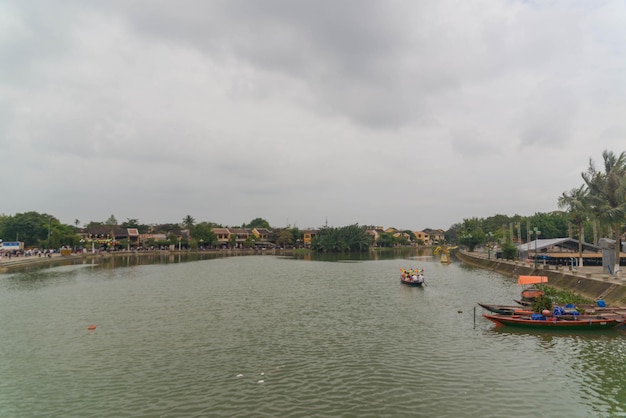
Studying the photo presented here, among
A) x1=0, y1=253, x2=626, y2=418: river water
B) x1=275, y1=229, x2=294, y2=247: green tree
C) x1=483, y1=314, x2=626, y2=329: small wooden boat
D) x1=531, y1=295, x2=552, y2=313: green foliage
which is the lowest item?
x1=0, y1=253, x2=626, y2=418: river water

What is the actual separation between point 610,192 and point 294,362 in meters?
45.4

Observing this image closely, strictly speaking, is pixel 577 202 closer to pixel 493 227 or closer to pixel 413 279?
pixel 413 279

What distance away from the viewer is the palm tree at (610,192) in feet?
144

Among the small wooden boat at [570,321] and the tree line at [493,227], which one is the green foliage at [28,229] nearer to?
the tree line at [493,227]

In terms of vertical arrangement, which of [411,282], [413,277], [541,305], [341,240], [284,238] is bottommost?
[411,282]

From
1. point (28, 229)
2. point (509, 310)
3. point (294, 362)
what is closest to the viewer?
point (294, 362)

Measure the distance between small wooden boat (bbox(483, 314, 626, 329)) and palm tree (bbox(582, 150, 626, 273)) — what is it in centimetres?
1844

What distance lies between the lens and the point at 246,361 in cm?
2300

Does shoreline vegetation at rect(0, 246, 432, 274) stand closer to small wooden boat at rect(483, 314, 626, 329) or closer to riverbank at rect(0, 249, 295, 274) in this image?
riverbank at rect(0, 249, 295, 274)

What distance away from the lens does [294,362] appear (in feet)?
74.5

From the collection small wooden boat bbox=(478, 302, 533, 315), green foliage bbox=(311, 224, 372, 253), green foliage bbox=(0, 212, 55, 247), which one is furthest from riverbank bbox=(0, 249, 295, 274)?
small wooden boat bbox=(478, 302, 533, 315)

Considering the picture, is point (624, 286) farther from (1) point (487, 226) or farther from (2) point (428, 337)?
(1) point (487, 226)

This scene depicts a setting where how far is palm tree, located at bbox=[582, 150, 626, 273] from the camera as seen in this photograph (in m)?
43.8

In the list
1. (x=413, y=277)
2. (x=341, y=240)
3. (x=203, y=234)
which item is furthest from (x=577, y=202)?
(x=203, y=234)
